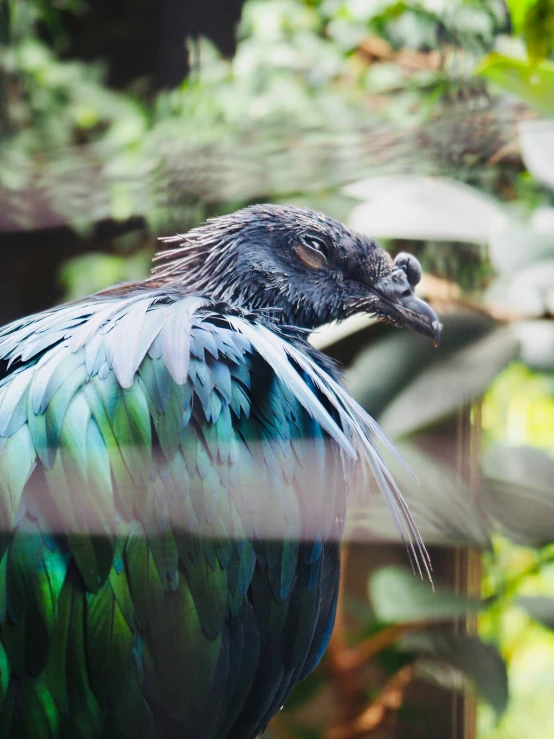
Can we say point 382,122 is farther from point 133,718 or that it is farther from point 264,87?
point 133,718

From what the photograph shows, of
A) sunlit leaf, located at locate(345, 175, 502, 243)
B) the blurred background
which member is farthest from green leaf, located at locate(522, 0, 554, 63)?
sunlit leaf, located at locate(345, 175, 502, 243)

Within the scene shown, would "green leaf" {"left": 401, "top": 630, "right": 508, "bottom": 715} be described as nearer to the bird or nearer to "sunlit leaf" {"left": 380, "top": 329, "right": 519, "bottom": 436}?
"sunlit leaf" {"left": 380, "top": 329, "right": 519, "bottom": 436}

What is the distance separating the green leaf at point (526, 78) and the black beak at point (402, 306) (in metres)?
0.36

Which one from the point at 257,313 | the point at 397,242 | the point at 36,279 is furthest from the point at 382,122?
the point at 257,313

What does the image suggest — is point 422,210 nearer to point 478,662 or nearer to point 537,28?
point 537,28

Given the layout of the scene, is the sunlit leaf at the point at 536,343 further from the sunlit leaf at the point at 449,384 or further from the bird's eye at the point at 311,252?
the bird's eye at the point at 311,252

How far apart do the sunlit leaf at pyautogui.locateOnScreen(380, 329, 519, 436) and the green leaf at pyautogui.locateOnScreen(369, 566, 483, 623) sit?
27 cm

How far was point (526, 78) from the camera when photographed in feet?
3.87

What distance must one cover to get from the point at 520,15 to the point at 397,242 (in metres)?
0.40

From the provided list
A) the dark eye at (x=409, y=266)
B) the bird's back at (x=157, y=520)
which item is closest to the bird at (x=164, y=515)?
the bird's back at (x=157, y=520)

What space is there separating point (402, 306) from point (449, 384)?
31 cm

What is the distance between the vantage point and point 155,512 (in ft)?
2.37

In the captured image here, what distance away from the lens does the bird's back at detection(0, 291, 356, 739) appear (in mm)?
708

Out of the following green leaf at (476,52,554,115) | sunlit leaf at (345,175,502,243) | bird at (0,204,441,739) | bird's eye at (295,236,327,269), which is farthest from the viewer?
sunlit leaf at (345,175,502,243)
